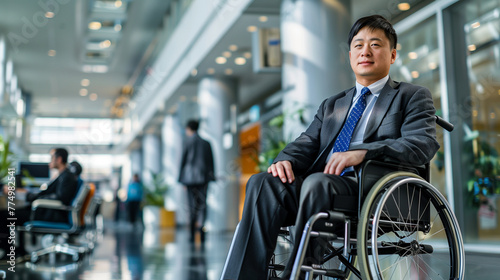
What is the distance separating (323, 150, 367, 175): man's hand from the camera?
1768 millimetres

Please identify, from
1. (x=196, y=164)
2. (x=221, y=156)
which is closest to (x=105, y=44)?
(x=221, y=156)

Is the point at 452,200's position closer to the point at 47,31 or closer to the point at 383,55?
the point at 383,55

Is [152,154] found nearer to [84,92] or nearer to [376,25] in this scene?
[84,92]

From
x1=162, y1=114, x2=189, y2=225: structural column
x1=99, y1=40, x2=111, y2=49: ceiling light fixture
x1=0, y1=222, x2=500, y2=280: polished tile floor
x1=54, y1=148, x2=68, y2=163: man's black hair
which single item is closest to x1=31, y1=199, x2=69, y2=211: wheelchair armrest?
x1=0, y1=222, x2=500, y2=280: polished tile floor

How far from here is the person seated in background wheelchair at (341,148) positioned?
1.73 m

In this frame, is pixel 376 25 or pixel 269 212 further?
pixel 376 25

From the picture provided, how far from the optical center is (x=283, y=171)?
190 cm

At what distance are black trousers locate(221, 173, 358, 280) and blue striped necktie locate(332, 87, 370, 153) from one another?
0.61 ft

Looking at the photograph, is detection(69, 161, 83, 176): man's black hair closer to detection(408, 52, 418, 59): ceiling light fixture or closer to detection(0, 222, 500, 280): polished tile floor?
detection(0, 222, 500, 280): polished tile floor

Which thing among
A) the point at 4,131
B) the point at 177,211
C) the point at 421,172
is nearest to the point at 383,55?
the point at 421,172

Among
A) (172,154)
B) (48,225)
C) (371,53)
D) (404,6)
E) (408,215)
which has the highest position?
(404,6)

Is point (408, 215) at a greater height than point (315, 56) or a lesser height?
lesser

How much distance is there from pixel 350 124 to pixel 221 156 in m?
8.21

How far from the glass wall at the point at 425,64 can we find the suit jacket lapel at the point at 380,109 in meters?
3.61
